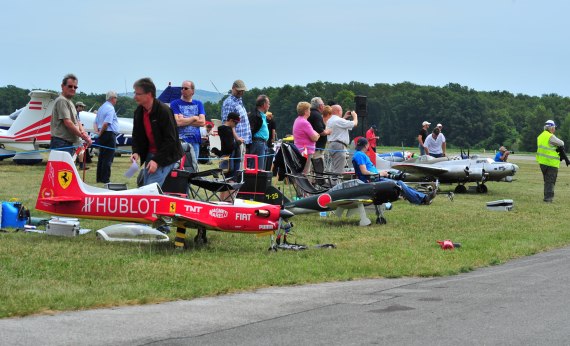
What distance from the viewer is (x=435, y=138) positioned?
2547cm

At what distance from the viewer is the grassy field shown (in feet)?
23.1

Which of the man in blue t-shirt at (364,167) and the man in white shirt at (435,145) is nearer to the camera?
the man in blue t-shirt at (364,167)

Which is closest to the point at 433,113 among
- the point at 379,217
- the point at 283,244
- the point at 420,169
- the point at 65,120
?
the point at 420,169

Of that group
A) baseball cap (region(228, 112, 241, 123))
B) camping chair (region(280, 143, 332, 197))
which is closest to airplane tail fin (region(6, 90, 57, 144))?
camping chair (region(280, 143, 332, 197))

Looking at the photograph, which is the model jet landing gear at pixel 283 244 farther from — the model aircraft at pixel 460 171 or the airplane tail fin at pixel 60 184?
the model aircraft at pixel 460 171

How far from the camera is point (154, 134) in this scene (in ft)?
32.4

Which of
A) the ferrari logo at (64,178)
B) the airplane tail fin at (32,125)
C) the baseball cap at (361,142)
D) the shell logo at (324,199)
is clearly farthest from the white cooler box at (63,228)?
the airplane tail fin at (32,125)

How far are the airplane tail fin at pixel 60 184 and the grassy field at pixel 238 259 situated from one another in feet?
1.59

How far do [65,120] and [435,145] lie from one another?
1567 cm

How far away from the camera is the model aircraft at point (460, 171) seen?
21.0 meters

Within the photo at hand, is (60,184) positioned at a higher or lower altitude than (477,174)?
higher

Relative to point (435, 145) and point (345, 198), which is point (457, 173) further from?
point (345, 198)

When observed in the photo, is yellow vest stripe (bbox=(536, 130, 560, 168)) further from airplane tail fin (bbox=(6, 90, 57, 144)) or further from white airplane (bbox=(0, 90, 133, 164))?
airplane tail fin (bbox=(6, 90, 57, 144))

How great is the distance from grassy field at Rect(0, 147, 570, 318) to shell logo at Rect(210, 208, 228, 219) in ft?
1.41
